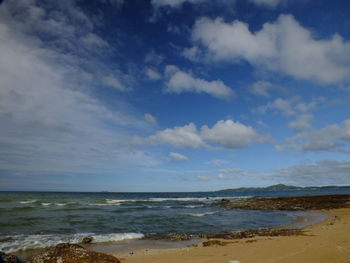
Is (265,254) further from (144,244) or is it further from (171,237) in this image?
(171,237)

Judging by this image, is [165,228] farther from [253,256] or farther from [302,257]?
[302,257]

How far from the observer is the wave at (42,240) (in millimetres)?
11613

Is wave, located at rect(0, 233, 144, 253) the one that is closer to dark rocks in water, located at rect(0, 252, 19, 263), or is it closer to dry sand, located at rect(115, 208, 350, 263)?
dry sand, located at rect(115, 208, 350, 263)

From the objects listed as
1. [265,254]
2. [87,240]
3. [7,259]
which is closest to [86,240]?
[87,240]

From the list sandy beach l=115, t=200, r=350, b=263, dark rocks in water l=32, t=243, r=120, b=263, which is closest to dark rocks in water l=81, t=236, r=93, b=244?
sandy beach l=115, t=200, r=350, b=263

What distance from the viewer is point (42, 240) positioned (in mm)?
12812

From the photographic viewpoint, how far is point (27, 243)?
1219 cm

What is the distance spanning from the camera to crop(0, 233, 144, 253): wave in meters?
11.6

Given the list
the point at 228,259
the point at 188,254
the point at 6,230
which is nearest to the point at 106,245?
the point at 188,254

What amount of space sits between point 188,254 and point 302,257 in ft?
13.0

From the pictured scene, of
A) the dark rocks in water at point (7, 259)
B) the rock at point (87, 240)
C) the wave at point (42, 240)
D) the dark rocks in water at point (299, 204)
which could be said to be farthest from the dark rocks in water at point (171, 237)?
the dark rocks in water at point (299, 204)

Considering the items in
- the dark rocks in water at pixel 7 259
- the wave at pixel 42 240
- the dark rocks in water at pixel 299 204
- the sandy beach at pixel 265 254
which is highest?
the dark rocks in water at pixel 7 259

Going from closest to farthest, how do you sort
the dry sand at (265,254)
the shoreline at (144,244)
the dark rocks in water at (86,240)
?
the dry sand at (265,254), the shoreline at (144,244), the dark rocks in water at (86,240)

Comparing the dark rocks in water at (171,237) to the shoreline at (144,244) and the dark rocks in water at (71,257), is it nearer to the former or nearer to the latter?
the shoreline at (144,244)
